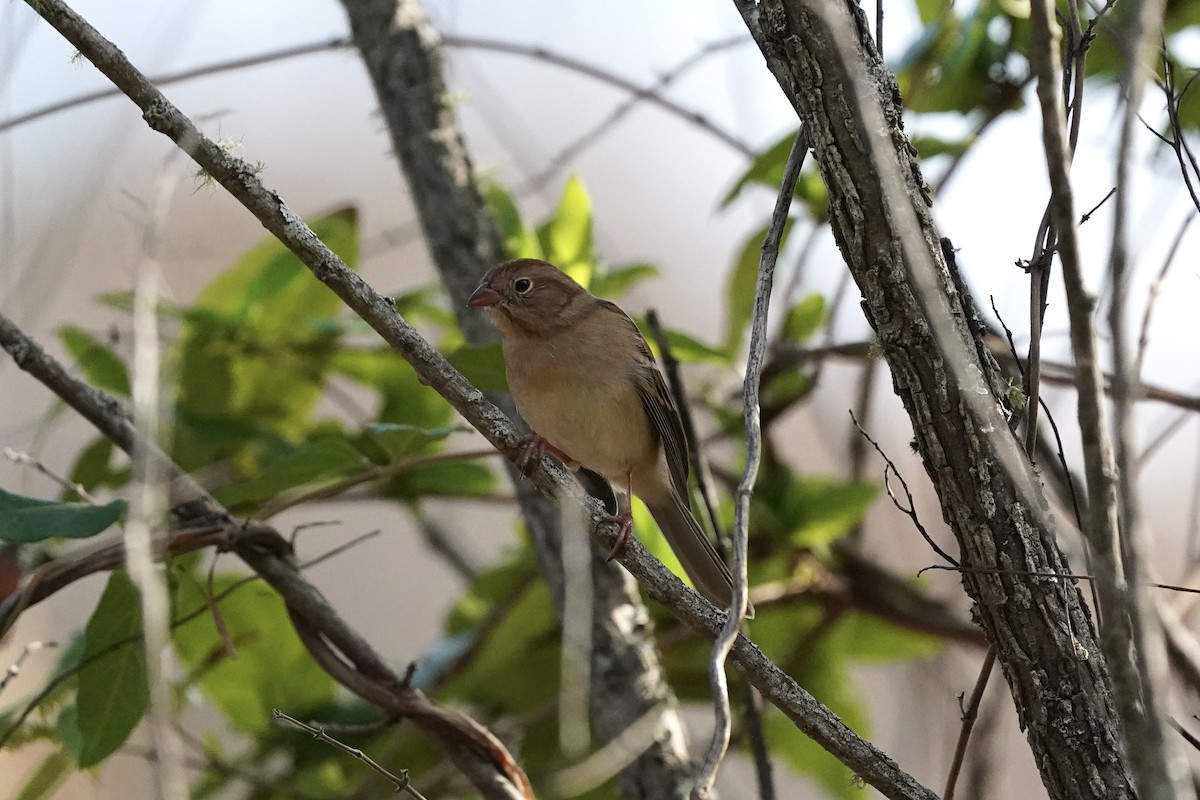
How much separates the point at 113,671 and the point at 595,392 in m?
1.80

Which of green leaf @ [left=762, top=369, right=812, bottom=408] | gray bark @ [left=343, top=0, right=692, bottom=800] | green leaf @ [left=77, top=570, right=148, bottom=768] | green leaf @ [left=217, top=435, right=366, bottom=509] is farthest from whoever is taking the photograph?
green leaf @ [left=762, top=369, right=812, bottom=408]

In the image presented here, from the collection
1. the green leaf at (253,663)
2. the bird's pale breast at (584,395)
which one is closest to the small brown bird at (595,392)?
the bird's pale breast at (584,395)

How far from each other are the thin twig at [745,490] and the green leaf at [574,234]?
1.82 m

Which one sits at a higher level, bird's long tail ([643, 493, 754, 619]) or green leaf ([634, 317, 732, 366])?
green leaf ([634, 317, 732, 366])

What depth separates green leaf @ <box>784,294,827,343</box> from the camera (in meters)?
3.98

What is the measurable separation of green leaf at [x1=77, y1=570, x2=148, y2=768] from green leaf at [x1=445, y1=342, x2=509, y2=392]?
96cm

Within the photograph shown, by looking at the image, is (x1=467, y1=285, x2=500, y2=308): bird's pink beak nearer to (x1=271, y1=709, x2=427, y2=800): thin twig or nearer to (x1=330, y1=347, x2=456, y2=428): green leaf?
(x1=330, y1=347, x2=456, y2=428): green leaf

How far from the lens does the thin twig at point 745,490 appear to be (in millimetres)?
1470

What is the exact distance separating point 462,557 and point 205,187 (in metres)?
2.83

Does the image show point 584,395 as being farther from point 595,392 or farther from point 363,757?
point 363,757

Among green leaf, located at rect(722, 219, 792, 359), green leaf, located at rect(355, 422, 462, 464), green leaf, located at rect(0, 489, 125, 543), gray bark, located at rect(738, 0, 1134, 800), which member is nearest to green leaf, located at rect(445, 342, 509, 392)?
green leaf, located at rect(355, 422, 462, 464)

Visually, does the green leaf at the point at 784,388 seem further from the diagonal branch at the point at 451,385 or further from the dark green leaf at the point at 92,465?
the dark green leaf at the point at 92,465

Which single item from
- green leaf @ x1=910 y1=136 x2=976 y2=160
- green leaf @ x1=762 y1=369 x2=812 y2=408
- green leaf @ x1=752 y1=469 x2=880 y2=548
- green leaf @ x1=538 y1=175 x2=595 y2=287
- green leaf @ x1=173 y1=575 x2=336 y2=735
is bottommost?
green leaf @ x1=173 y1=575 x2=336 y2=735

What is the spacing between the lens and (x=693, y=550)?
3711 mm
